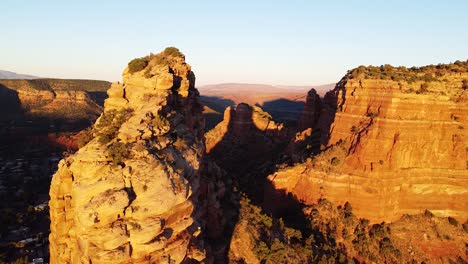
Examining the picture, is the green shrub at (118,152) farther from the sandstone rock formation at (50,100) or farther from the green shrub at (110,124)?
A: the sandstone rock formation at (50,100)

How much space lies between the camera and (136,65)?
80.2 feet

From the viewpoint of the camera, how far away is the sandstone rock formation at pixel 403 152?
3191cm

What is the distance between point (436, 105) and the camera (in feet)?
105

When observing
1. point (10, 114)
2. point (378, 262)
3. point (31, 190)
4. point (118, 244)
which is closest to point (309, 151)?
point (378, 262)

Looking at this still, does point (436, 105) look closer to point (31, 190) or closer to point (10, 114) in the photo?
point (31, 190)

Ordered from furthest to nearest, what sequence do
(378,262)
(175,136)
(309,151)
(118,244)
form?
1. (309,151)
2. (378,262)
3. (175,136)
4. (118,244)

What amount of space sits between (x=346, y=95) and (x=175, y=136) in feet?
71.9

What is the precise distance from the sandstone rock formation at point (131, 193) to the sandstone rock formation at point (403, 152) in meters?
18.1

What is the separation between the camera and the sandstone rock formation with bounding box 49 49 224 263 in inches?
539

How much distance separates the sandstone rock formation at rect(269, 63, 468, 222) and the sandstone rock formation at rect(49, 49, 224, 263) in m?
18.1

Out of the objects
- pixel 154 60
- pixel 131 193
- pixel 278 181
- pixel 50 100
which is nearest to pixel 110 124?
pixel 131 193

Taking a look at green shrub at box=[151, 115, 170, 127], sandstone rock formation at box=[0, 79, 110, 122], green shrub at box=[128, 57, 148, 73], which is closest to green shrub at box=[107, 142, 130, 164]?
green shrub at box=[151, 115, 170, 127]

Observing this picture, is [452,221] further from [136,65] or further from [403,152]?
[136,65]

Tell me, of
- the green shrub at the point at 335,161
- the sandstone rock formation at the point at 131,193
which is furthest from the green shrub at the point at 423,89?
the sandstone rock formation at the point at 131,193
